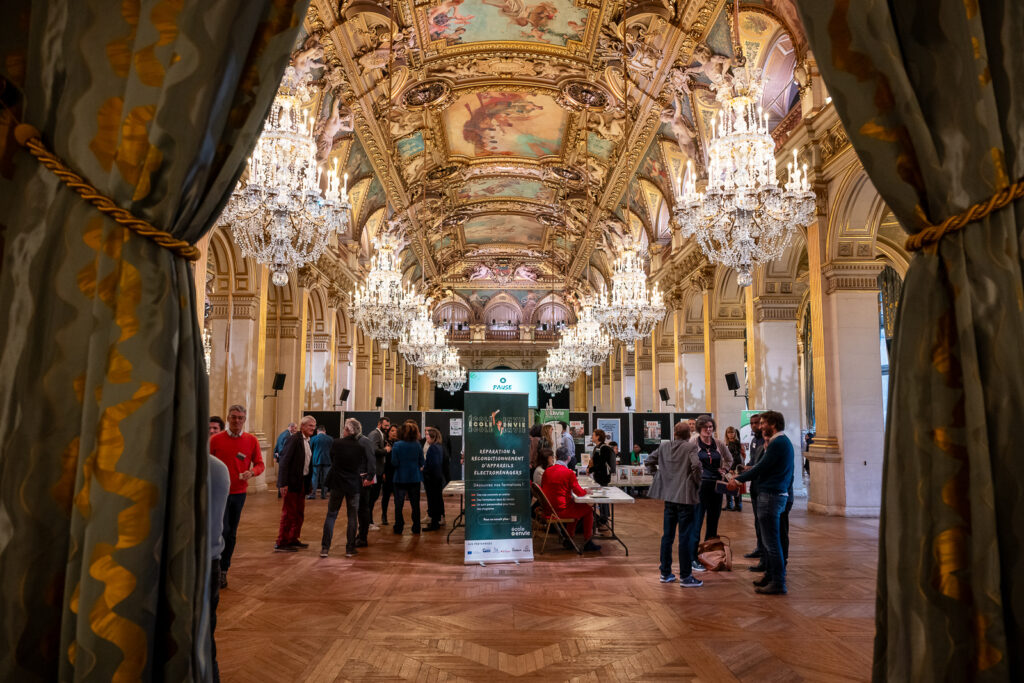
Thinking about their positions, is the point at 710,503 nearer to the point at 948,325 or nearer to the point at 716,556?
the point at 716,556

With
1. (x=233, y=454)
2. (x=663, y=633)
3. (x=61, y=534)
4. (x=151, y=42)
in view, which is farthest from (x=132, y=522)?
(x=233, y=454)

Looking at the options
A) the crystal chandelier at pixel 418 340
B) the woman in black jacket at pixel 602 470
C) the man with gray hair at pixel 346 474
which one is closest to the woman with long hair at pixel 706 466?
the woman in black jacket at pixel 602 470

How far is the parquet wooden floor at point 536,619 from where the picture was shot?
343 cm

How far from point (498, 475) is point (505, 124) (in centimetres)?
1003

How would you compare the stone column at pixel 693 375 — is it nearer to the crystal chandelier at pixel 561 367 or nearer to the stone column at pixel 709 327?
the stone column at pixel 709 327

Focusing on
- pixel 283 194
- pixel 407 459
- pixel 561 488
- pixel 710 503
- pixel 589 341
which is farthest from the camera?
pixel 589 341

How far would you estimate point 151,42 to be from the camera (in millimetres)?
1838

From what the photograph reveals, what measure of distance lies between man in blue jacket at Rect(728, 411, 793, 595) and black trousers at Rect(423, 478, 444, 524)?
14.1 ft

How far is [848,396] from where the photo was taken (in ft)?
31.1

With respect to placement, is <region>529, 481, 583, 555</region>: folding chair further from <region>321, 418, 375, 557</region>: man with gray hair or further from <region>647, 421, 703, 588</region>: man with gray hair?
<region>321, 418, 375, 557</region>: man with gray hair

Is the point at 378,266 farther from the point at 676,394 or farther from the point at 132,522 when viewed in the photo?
the point at 132,522

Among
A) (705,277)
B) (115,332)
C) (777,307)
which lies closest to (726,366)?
(705,277)

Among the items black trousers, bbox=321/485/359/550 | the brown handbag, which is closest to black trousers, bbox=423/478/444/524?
black trousers, bbox=321/485/359/550

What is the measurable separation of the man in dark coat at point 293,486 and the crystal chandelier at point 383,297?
4884 mm
